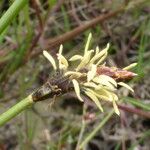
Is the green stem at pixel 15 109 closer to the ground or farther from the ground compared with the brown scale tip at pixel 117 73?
farther from the ground

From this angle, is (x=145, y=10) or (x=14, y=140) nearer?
(x=14, y=140)

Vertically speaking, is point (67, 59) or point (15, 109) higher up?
point (15, 109)

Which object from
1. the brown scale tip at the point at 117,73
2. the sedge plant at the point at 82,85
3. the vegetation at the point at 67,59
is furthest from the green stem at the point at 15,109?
the vegetation at the point at 67,59

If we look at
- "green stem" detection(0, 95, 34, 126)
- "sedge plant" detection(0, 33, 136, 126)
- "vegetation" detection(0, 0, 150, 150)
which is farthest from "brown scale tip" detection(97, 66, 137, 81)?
"vegetation" detection(0, 0, 150, 150)

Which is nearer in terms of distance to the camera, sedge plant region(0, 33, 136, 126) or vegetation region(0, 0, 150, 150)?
sedge plant region(0, 33, 136, 126)

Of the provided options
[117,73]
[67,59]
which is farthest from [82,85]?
[67,59]

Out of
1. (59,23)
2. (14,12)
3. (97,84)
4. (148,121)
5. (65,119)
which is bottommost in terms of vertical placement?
(148,121)

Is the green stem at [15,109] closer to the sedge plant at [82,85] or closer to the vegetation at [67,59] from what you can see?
the sedge plant at [82,85]

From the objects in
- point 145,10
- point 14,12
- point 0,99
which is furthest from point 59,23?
point 14,12

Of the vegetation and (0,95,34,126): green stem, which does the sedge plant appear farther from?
the vegetation

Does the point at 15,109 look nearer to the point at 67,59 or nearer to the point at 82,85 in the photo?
the point at 82,85

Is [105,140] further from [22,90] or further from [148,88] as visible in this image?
[22,90]
